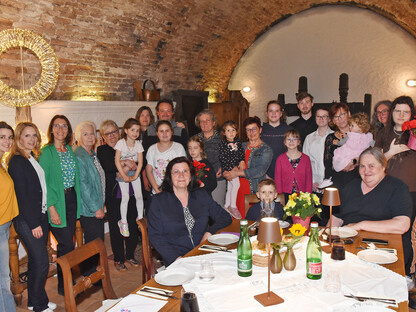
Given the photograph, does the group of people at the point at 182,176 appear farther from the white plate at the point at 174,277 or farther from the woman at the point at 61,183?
the white plate at the point at 174,277

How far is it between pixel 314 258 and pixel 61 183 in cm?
222

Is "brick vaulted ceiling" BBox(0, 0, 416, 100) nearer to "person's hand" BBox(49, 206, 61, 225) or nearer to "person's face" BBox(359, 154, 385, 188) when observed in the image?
"person's hand" BBox(49, 206, 61, 225)

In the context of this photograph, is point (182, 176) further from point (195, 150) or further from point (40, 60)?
point (40, 60)

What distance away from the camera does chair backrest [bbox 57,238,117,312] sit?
189cm

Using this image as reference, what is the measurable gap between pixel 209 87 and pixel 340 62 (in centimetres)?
284

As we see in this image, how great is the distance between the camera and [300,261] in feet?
7.06

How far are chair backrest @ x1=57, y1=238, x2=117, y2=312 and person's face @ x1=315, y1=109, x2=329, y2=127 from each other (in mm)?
2793

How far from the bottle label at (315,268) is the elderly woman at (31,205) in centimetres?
211

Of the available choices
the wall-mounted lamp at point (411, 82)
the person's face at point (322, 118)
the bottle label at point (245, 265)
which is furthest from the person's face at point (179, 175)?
the wall-mounted lamp at point (411, 82)

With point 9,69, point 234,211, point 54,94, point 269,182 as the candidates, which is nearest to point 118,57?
point 54,94

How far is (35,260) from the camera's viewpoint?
9.80 ft

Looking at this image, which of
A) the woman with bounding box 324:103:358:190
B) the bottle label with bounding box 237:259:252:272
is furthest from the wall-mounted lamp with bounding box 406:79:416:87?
the bottle label with bounding box 237:259:252:272

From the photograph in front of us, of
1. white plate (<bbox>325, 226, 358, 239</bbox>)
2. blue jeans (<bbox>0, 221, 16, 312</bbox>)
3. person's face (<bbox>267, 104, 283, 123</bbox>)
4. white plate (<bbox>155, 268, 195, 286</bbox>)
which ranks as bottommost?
blue jeans (<bbox>0, 221, 16, 312</bbox>)

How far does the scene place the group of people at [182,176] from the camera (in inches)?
109
